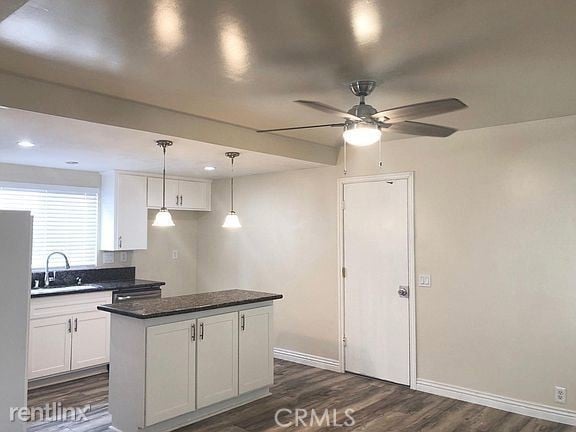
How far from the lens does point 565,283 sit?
3.68 metres

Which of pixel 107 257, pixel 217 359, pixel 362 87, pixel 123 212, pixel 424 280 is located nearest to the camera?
pixel 362 87

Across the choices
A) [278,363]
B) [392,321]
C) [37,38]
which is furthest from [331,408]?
[37,38]

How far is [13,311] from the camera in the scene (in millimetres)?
2811

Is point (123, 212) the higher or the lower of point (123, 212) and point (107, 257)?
the higher

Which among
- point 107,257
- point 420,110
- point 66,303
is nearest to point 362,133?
point 420,110

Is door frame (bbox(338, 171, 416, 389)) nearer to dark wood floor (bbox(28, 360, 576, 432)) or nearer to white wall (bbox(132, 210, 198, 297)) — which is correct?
dark wood floor (bbox(28, 360, 576, 432))

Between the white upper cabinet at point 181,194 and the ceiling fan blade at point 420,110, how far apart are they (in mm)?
3712

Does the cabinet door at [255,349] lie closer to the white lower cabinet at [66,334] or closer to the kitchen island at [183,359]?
the kitchen island at [183,359]

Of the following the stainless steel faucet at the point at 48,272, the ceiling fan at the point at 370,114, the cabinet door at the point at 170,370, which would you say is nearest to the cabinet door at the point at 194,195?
the stainless steel faucet at the point at 48,272

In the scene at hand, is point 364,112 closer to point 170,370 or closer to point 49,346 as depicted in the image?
point 170,370

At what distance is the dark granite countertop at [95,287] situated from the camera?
4551 mm

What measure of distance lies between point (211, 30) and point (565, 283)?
3284 millimetres

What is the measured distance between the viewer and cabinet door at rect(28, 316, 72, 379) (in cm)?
440

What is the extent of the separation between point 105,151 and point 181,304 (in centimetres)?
155
